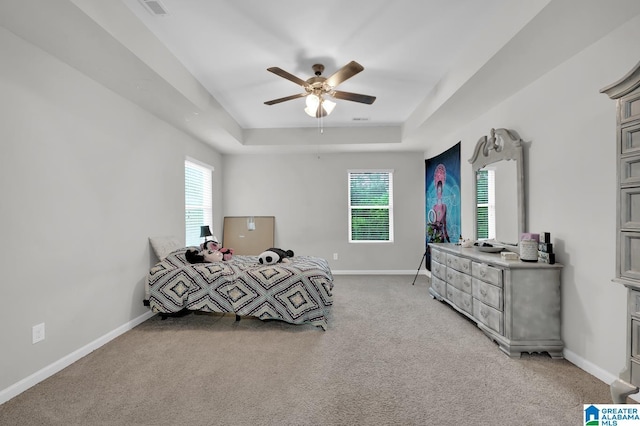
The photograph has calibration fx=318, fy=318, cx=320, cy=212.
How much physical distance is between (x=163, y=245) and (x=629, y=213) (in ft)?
14.5

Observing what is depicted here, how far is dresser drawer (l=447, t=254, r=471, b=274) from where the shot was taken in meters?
3.56

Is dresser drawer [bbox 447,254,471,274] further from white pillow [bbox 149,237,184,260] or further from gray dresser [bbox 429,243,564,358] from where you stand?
white pillow [bbox 149,237,184,260]

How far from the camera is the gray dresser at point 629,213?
1.63 m

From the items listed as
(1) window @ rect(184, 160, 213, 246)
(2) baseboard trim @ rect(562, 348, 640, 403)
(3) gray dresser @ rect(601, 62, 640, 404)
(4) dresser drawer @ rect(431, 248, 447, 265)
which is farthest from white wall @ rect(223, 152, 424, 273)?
(3) gray dresser @ rect(601, 62, 640, 404)

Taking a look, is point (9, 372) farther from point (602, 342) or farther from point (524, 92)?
point (524, 92)

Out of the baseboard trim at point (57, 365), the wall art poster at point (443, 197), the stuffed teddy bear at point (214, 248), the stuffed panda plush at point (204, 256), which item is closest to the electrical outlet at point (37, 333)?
the baseboard trim at point (57, 365)

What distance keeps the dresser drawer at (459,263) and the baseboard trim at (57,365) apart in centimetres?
381

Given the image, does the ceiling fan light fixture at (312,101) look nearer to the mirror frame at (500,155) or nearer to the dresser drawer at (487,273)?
the mirror frame at (500,155)

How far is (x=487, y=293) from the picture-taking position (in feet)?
10.2

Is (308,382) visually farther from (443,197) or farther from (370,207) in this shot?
(370,207)

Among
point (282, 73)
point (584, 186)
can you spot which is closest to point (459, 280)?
point (584, 186)

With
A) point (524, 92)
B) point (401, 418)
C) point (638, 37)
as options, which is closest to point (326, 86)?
point (524, 92)

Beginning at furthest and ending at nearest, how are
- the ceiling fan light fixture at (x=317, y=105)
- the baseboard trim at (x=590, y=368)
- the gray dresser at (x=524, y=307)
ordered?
the ceiling fan light fixture at (x=317, y=105) → the gray dresser at (x=524, y=307) → the baseboard trim at (x=590, y=368)

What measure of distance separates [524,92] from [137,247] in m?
4.58
